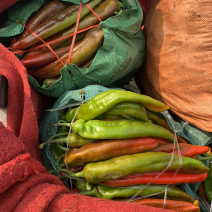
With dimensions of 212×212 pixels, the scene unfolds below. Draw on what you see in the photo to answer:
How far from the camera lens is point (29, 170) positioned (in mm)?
496

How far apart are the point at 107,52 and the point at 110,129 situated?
1.06ft

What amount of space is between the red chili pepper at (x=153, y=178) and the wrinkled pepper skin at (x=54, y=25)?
23.7 inches

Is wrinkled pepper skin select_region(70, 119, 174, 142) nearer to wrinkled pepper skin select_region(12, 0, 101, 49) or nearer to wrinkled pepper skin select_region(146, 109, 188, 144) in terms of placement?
wrinkled pepper skin select_region(146, 109, 188, 144)

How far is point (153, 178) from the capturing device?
27.2 inches

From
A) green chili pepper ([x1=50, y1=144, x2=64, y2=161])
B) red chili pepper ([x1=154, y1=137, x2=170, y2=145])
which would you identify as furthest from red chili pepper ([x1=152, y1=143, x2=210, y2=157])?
green chili pepper ([x1=50, y1=144, x2=64, y2=161])

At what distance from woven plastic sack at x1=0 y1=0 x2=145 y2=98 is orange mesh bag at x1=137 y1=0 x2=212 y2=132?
11 cm

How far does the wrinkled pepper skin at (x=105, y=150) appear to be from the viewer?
26.2 inches

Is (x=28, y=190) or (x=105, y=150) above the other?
(x=28, y=190)

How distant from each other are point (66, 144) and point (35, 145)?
0.12m

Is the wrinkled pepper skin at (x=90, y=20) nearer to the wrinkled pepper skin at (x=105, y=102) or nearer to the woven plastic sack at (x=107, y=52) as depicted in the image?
the woven plastic sack at (x=107, y=52)

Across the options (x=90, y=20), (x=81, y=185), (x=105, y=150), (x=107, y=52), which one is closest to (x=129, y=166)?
(x=105, y=150)

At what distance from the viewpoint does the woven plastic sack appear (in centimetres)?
75

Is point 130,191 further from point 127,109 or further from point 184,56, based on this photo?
point 184,56

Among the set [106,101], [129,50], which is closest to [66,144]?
[106,101]
